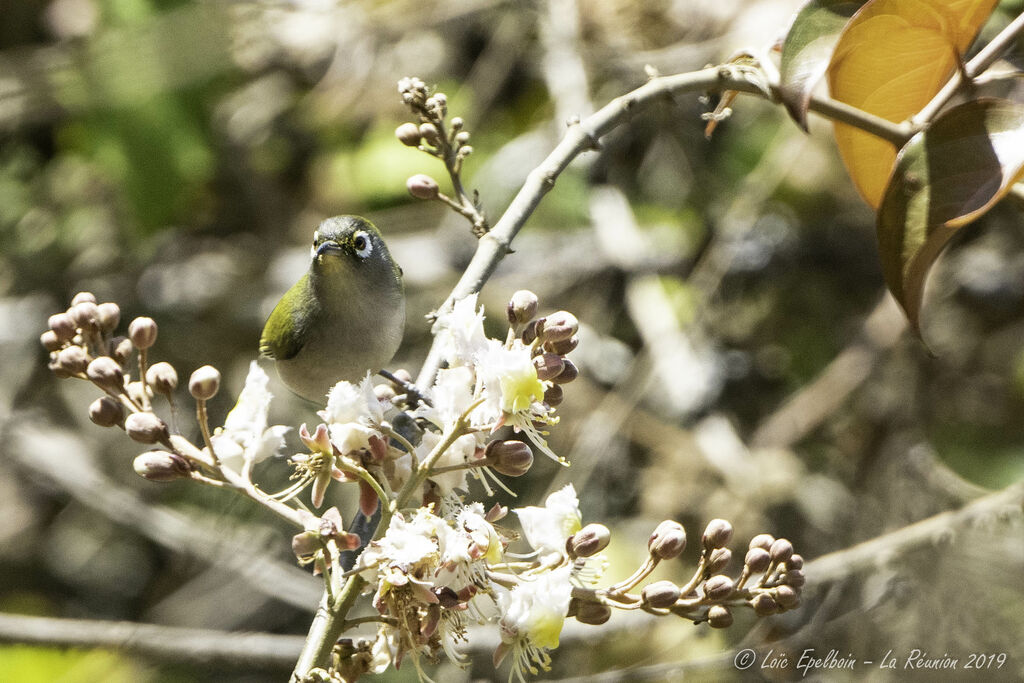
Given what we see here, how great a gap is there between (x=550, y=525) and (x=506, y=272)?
3.76m

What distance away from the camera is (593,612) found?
1.50 metres

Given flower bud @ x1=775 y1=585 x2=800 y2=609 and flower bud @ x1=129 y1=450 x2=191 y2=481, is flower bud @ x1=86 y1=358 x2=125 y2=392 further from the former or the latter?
flower bud @ x1=775 y1=585 x2=800 y2=609

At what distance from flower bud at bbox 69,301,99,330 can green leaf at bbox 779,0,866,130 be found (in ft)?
4.67

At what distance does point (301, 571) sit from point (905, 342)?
328 centimetres

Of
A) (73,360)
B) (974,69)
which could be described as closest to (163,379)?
(73,360)

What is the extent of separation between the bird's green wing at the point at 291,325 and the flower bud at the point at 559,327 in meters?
1.79

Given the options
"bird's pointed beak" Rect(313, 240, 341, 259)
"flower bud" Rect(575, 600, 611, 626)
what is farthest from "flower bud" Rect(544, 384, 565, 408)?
"bird's pointed beak" Rect(313, 240, 341, 259)

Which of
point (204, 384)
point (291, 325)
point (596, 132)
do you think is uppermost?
point (596, 132)

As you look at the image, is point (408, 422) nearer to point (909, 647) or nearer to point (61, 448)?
point (909, 647)

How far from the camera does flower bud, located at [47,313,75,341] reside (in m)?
1.74

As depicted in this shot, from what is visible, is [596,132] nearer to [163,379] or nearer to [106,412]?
[163,379]

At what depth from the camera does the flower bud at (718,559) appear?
5.38 feet

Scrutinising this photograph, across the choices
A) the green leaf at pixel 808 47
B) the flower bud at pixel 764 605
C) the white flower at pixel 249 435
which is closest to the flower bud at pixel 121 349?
the white flower at pixel 249 435

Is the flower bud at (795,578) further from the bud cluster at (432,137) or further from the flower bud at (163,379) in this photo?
the flower bud at (163,379)
